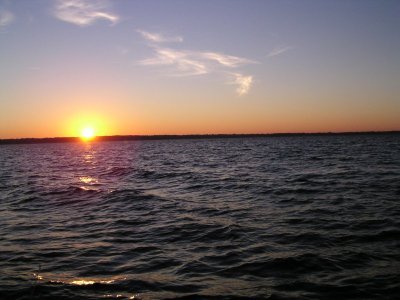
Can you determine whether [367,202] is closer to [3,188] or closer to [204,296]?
[204,296]

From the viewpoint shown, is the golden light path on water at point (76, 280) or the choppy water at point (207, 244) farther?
the golden light path on water at point (76, 280)

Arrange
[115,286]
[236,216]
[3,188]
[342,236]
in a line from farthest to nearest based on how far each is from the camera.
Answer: [3,188] → [236,216] → [342,236] → [115,286]

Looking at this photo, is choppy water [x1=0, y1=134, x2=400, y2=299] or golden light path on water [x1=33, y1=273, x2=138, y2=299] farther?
golden light path on water [x1=33, y1=273, x2=138, y2=299]

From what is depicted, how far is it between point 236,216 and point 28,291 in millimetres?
8750

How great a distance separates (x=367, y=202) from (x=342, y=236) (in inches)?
237

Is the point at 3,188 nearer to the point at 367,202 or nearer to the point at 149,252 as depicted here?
the point at 149,252

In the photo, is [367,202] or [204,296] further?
[367,202]

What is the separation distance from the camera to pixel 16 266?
974cm

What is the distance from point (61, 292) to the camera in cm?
804

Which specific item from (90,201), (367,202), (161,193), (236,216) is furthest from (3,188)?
(367,202)

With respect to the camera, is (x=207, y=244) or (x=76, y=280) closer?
(x=76, y=280)

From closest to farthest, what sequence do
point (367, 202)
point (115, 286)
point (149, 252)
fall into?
point (115, 286)
point (149, 252)
point (367, 202)

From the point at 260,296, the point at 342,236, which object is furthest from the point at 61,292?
the point at 342,236

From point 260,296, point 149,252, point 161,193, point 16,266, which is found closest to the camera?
point 260,296
